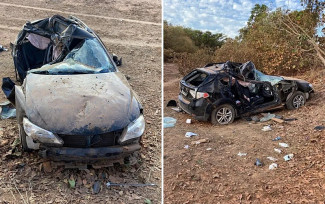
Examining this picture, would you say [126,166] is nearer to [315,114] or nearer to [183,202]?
[183,202]

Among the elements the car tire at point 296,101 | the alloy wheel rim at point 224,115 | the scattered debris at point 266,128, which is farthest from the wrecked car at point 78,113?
the car tire at point 296,101

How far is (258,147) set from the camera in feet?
22.5

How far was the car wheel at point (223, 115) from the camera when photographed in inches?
335

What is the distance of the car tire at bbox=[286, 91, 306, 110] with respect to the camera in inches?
372

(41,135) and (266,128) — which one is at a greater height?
(41,135)

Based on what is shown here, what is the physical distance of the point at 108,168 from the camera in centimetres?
449

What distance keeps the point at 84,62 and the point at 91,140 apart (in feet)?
6.13

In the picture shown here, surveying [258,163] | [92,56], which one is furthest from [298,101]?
[92,56]

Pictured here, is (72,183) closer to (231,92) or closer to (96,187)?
(96,187)

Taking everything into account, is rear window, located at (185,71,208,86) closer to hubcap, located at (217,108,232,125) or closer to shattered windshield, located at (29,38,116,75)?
hubcap, located at (217,108,232,125)

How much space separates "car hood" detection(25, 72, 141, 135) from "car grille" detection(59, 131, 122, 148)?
8 cm

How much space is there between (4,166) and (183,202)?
2644mm

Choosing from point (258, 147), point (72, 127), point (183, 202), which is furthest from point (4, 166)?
point (258, 147)

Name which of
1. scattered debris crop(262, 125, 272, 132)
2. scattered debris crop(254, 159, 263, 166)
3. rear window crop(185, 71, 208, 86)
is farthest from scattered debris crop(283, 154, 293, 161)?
rear window crop(185, 71, 208, 86)
